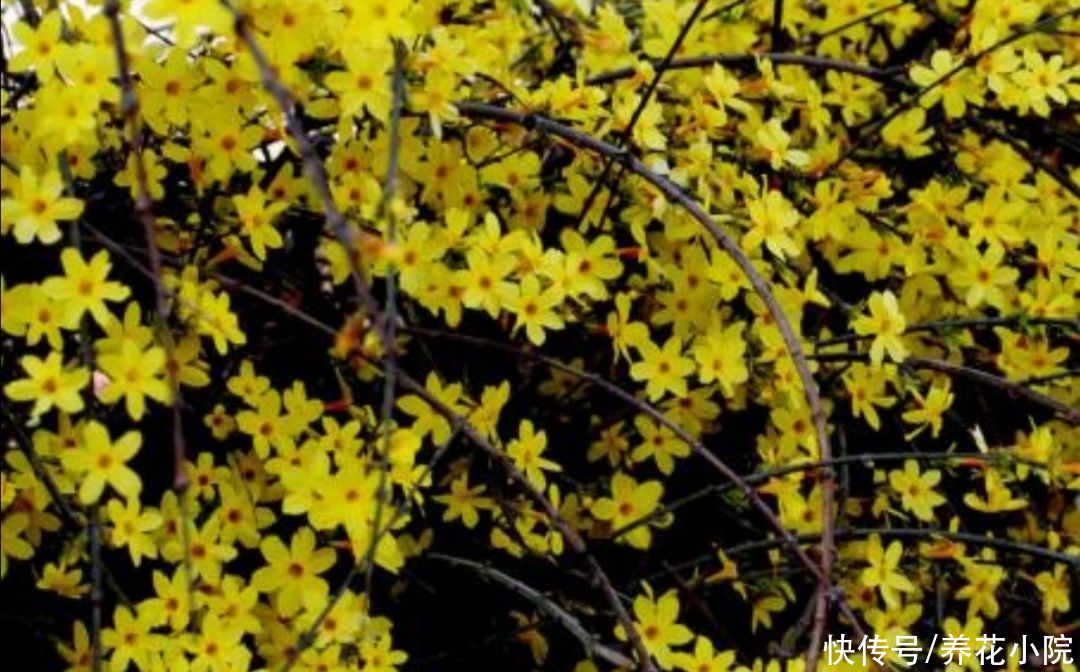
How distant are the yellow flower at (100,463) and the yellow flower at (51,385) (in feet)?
0.09

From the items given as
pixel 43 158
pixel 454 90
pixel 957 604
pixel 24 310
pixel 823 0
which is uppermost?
pixel 823 0

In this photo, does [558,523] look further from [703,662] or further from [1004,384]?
[1004,384]

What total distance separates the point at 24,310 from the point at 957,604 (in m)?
1.05

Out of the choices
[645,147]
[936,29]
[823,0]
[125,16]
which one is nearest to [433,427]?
A: [645,147]

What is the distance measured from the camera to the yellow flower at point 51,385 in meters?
1.19

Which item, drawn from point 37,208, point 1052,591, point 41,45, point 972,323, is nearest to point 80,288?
point 37,208

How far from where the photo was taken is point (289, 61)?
1.31 meters

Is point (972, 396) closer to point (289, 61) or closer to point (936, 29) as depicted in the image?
point (936, 29)

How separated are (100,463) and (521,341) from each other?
1.79 ft

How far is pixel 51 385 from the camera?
1.21m

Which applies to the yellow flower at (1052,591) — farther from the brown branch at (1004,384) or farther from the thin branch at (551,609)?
the thin branch at (551,609)

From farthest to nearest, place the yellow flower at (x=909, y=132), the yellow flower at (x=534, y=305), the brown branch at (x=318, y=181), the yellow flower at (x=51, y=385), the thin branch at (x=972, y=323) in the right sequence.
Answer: the yellow flower at (x=909, y=132) < the thin branch at (x=972, y=323) < the yellow flower at (x=534, y=305) < the yellow flower at (x=51, y=385) < the brown branch at (x=318, y=181)

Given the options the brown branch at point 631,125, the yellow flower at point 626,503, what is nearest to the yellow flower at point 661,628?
the yellow flower at point 626,503

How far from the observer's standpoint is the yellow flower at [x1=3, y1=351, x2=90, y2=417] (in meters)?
1.19
